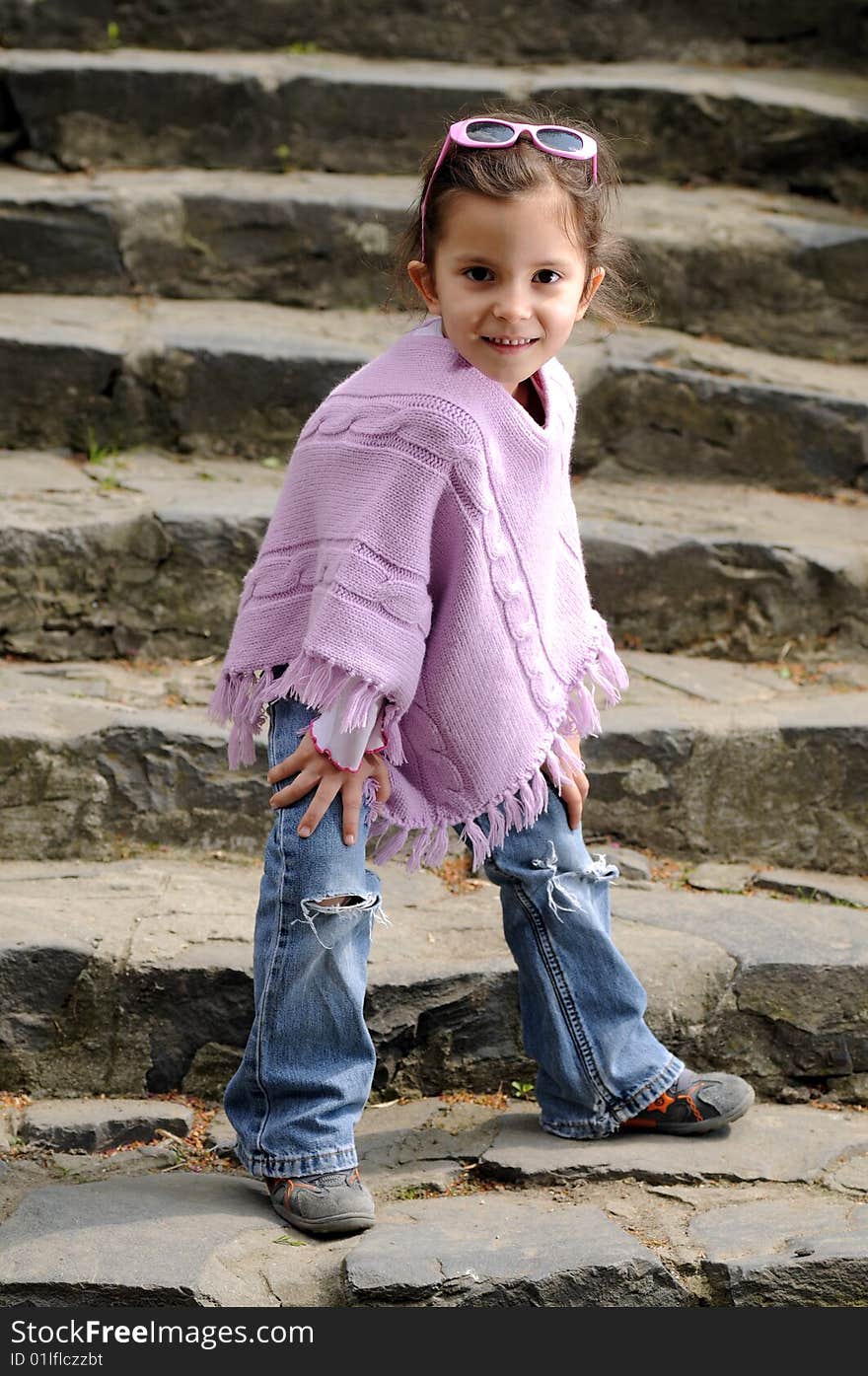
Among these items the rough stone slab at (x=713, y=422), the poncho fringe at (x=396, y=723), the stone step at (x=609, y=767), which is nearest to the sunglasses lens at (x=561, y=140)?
the poncho fringe at (x=396, y=723)

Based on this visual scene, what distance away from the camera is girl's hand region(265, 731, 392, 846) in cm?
231

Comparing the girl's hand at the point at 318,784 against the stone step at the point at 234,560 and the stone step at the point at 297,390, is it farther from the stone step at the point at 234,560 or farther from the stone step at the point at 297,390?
the stone step at the point at 297,390

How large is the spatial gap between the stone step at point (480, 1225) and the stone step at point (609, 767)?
0.80m

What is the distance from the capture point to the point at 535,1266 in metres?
2.29

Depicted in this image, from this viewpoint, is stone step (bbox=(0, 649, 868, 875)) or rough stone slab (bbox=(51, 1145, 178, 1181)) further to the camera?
stone step (bbox=(0, 649, 868, 875))

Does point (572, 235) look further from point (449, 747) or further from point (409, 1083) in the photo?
point (409, 1083)

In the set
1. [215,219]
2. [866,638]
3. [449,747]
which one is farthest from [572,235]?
[215,219]

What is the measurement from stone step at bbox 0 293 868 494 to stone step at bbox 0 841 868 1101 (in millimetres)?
1501

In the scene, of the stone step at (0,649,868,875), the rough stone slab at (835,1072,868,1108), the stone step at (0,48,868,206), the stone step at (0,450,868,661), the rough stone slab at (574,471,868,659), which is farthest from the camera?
the stone step at (0,48,868,206)

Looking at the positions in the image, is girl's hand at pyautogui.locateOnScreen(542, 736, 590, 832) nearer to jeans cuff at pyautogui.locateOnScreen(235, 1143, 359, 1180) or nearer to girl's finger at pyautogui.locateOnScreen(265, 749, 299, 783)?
girl's finger at pyautogui.locateOnScreen(265, 749, 299, 783)

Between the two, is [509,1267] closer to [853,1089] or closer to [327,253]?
[853,1089]

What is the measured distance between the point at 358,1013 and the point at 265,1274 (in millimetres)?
390

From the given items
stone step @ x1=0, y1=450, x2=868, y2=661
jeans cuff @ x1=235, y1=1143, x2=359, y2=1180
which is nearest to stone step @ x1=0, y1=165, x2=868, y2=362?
stone step @ x1=0, y1=450, x2=868, y2=661

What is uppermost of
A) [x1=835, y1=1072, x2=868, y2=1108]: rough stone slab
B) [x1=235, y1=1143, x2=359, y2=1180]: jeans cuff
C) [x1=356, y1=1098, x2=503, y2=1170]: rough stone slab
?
[x1=235, y1=1143, x2=359, y2=1180]: jeans cuff
